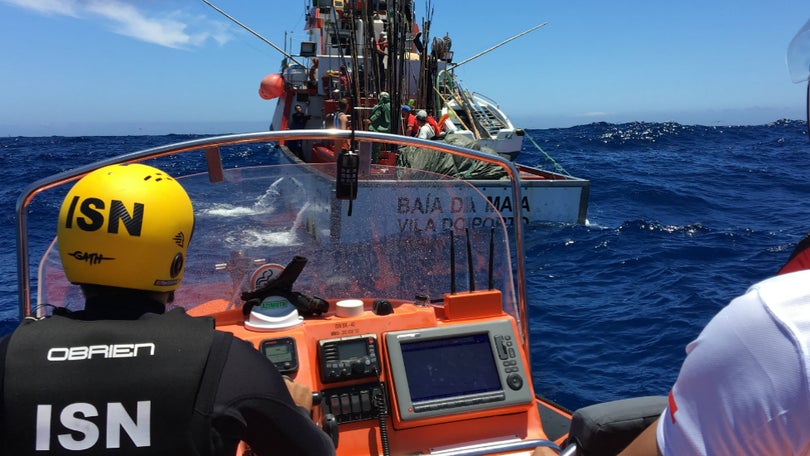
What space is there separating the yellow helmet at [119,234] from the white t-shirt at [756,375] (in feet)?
3.93

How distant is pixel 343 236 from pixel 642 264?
8.21 meters

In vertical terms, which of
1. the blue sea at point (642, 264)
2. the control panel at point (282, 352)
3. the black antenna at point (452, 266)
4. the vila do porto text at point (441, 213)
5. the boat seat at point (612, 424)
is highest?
the vila do porto text at point (441, 213)

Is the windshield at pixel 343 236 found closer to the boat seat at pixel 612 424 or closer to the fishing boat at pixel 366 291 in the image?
the fishing boat at pixel 366 291

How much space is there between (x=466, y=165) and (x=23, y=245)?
27.3 ft

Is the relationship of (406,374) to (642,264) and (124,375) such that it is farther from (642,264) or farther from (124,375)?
(642,264)

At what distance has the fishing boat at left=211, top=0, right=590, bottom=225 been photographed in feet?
39.9

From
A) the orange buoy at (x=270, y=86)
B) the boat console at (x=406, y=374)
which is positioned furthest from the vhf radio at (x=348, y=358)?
the orange buoy at (x=270, y=86)

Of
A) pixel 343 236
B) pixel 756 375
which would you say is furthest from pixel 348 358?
pixel 756 375

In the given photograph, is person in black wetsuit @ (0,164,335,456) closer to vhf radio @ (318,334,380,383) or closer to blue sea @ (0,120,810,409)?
vhf radio @ (318,334,380,383)

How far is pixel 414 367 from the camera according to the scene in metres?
2.61

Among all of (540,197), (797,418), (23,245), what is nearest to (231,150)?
(540,197)

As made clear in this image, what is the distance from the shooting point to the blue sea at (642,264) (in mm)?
6402

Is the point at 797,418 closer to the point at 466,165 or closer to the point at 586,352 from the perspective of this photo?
the point at 586,352

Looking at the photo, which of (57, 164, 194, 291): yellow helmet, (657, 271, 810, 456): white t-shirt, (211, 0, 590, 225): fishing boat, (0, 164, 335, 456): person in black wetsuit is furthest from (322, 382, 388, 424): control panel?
(211, 0, 590, 225): fishing boat
